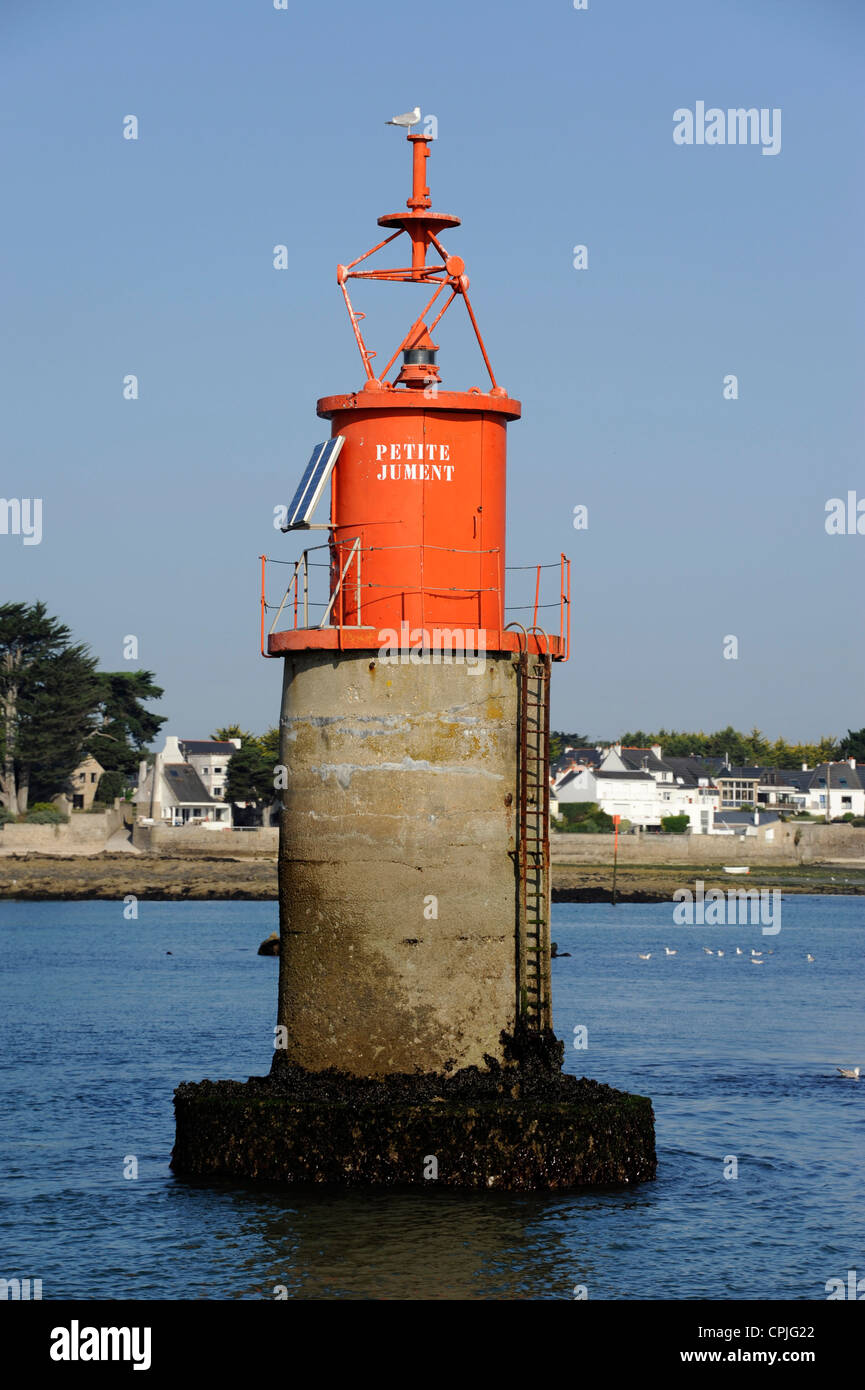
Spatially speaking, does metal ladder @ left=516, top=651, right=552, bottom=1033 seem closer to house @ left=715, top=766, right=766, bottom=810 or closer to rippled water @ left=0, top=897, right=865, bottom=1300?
rippled water @ left=0, top=897, right=865, bottom=1300

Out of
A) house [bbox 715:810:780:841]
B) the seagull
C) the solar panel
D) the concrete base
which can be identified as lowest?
the concrete base

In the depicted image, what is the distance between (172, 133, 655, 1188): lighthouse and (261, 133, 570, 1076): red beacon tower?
26mm

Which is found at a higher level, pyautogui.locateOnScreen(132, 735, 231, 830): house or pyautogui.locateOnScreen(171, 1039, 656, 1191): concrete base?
pyautogui.locateOnScreen(132, 735, 231, 830): house

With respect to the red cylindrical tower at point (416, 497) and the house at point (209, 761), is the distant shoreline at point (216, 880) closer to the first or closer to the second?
the house at point (209, 761)

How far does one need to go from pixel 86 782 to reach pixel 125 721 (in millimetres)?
8187

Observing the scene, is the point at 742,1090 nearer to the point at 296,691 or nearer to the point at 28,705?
the point at 296,691

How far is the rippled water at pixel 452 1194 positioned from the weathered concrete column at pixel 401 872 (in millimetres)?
2024

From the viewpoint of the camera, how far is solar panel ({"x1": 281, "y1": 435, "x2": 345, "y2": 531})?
21359mm

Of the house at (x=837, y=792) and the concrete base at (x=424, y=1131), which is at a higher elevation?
the house at (x=837, y=792)

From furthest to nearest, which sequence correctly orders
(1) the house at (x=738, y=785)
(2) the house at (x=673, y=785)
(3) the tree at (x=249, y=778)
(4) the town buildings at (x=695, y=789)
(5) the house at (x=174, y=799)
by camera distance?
(1) the house at (x=738, y=785)
(2) the house at (x=673, y=785)
(4) the town buildings at (x=695, y=789)
(5) the house at (x=174, y=799)
(3) the tree at (x=249, y=778)

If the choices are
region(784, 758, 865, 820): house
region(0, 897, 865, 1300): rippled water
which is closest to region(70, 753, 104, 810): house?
region(784, 758, 865, 820): house

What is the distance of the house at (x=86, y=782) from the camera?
140250 mm

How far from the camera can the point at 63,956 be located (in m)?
68.1

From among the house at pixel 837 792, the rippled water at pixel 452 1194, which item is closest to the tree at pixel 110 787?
the house at pixel 837 792
